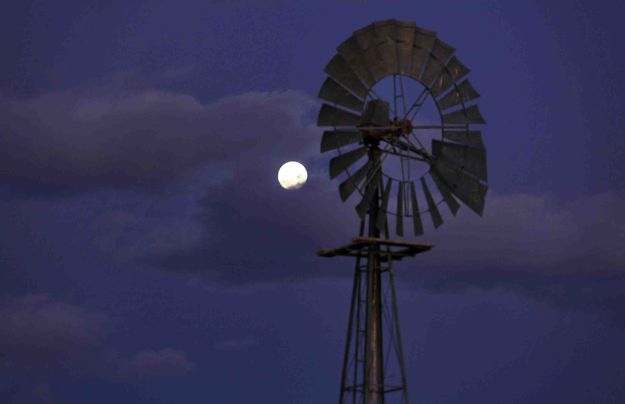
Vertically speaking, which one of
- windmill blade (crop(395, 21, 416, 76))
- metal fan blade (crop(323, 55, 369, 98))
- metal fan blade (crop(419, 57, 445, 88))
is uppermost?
windmill blade (crop(395, 21, 416, 76))

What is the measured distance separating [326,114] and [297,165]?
1603 mm

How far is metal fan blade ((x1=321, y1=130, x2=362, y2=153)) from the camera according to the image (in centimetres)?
3622

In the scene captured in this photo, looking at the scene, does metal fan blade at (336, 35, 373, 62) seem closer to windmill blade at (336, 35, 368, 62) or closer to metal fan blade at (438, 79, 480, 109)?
windmill blade at (336, 35, 368, 62)

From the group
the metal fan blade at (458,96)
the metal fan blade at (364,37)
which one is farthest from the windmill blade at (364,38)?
the metal fan blade at (458,96)

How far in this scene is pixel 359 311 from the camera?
36031mm

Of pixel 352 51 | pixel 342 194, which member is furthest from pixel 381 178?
pixel 352 51

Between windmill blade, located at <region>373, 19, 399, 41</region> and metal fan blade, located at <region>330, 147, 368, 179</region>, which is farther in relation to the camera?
windmill blade, located at <region>373, 19, 399, 41</region>

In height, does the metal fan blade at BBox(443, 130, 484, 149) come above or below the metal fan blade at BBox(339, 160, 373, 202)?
above

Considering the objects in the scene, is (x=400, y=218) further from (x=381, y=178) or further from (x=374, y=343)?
(x=374, y=343)

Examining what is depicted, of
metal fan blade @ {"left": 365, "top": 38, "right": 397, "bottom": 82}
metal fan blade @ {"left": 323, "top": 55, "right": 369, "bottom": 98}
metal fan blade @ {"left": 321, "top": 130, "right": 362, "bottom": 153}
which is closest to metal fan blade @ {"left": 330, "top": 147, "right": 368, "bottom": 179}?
metal fan blade @ {"left": 321, "top": 130, "right": 362, "bottom": 153}

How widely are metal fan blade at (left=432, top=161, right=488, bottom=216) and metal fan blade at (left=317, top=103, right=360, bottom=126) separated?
2732 millimetres

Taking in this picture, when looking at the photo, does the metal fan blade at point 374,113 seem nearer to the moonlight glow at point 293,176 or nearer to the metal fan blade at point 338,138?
the metal fan blade at point 338,138

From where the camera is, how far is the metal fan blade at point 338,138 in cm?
3622

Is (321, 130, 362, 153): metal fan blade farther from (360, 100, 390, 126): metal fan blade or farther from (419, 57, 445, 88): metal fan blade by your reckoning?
(419, 57, 445, 88): metal fan blade
